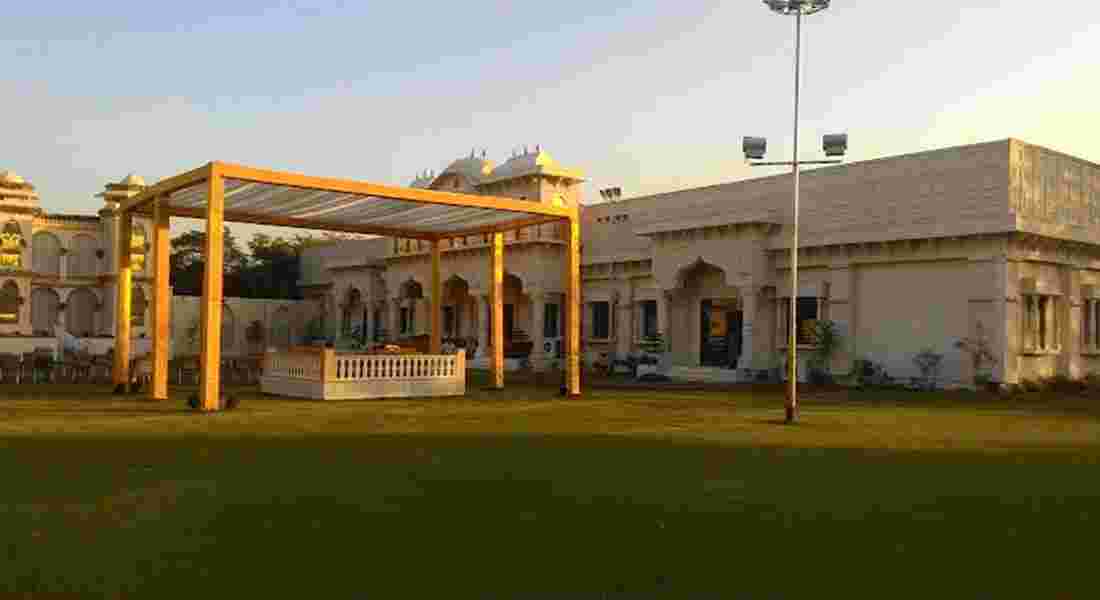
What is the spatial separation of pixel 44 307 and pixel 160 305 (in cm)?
2525

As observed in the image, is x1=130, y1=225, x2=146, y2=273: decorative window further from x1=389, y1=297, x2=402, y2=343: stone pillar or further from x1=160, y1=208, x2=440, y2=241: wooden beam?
x1=160, y1=208, x2=440, y2=241: wooden beam

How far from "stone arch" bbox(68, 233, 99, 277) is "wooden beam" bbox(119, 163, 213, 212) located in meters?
23.3

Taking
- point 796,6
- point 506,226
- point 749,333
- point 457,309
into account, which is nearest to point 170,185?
point 506,226

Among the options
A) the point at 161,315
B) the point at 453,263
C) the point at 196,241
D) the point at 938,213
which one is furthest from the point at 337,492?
the point at 196,241

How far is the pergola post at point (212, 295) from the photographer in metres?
14.6

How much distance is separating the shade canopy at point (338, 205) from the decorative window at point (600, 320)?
13346 mm

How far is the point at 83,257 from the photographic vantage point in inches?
1550

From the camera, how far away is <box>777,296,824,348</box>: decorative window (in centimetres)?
2727

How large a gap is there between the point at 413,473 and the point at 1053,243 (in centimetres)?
2142

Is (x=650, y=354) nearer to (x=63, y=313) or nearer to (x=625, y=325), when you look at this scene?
(x=625, y=325)

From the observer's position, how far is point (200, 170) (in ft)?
49.8

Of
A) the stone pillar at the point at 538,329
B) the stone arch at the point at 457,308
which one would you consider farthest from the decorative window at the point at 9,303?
the stone pillar at the point at 538,329

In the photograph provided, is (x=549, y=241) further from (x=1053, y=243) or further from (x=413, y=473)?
(x=413, y=473)

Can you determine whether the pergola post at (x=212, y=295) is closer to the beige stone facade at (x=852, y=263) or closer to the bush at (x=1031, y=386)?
the beige stone facade at (x=852, y=263)
